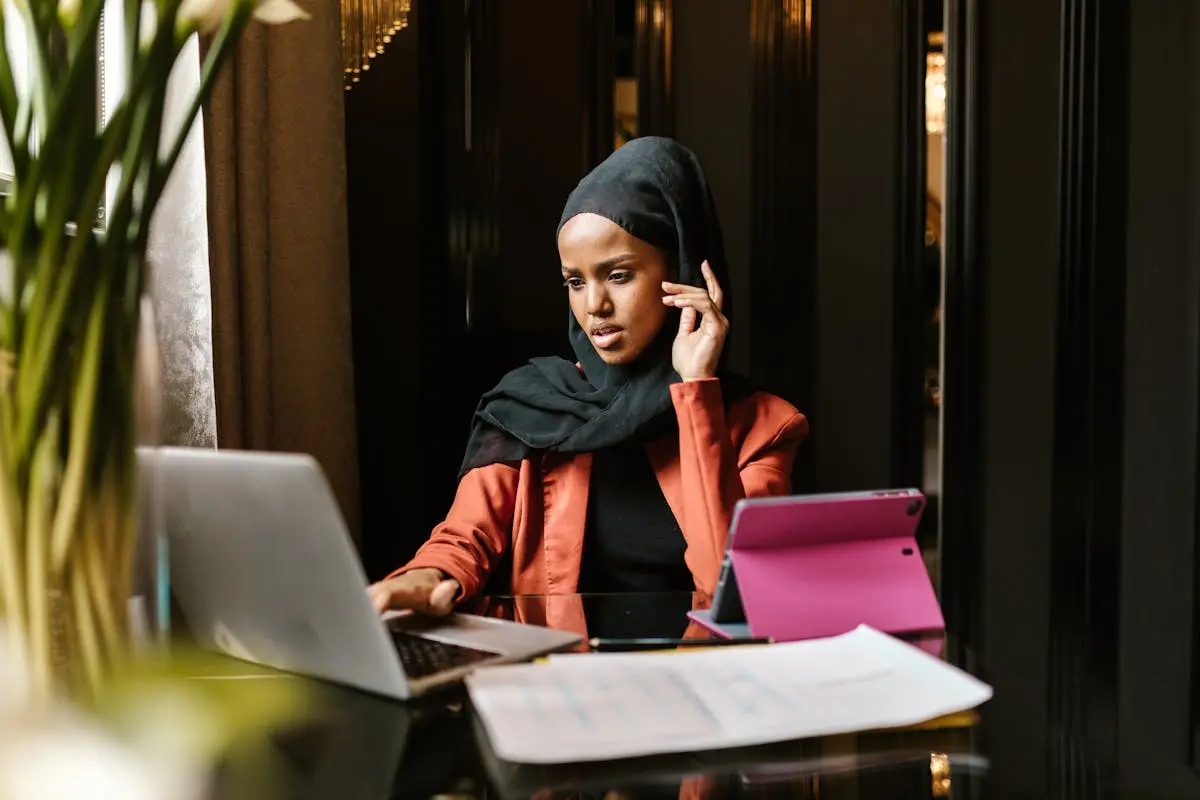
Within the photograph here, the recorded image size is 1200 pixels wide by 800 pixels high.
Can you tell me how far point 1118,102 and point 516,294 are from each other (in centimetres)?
134

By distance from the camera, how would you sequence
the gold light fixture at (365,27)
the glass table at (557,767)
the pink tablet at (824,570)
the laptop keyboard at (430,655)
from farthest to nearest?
the gold light fixture at (365,27)
the pink tablet at (824,570)
the laptop keyboard at (430,655)
the glass table at (557,767)

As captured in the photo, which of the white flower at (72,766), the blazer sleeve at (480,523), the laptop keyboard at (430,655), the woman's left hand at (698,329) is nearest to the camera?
the white flower at (72,766)

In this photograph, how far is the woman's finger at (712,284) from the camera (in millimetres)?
1634

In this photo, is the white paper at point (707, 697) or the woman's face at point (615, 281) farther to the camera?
the woman's face at point (615, 281)

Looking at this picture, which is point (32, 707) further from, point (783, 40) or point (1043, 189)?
point (1043, 189)

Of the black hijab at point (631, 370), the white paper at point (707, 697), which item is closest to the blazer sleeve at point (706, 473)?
the black hijab at point (631, 370)

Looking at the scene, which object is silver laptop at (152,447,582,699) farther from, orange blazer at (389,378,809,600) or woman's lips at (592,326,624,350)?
woman's lips at (592,326,624,350)

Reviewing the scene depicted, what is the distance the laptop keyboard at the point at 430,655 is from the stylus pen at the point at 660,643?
0.36ft

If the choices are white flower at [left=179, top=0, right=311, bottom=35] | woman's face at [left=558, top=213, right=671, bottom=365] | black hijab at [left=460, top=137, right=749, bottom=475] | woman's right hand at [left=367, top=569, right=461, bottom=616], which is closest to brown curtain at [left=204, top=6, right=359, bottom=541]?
black hijab at [left=460, top=137, right=749, bottom=475]

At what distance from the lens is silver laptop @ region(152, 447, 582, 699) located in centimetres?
66

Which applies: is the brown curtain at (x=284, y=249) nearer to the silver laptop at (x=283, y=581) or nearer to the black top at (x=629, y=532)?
the black top at (x=629, y=532)

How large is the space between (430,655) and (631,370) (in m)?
0.93

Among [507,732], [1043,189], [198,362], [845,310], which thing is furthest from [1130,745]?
[1043,189]

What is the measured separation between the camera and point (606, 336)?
1670mm
